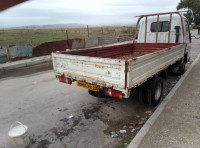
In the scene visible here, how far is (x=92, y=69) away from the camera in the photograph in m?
3.38

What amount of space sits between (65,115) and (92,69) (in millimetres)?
1400

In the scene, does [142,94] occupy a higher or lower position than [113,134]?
higher

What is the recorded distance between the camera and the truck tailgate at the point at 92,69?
9.65 feet

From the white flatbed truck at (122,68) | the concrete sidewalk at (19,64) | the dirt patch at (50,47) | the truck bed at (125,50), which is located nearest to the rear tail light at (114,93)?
the white flatbed truck at (122,68)

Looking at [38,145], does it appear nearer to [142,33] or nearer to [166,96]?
[166,96]

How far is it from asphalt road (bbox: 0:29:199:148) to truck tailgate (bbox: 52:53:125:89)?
36.4 inches

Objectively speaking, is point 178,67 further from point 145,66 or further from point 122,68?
point 122,68

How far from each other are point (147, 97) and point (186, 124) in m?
0.97

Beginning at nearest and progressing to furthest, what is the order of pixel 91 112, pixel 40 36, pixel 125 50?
1. pixel 91 112
2. pixel 125 50
3. pixel 40 36

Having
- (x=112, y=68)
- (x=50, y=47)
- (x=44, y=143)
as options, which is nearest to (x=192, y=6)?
(x=50, y=47)

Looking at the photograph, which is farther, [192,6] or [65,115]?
[192,6]

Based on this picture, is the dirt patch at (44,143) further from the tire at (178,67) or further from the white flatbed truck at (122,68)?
the tire at (178,67)

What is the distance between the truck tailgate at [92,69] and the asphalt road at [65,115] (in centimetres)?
93

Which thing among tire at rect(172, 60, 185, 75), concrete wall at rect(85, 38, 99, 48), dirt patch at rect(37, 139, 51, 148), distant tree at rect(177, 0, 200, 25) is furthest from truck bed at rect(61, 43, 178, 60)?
distant tree at rect(177, 0, 200, 25)
